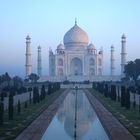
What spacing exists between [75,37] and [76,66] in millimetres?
5267

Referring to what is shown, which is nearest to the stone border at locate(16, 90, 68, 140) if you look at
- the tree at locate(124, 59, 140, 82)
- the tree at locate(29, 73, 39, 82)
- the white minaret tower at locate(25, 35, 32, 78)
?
the tree at locate(124, 59, 140, 82)

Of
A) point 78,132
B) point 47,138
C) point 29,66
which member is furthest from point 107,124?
point 29,66

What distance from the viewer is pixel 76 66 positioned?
7200 cm

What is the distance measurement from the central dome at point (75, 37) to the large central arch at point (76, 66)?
2782 millimetres

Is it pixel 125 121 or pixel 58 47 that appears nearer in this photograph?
pixel 125 121

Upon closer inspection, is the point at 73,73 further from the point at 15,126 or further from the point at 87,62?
the point at 15,126

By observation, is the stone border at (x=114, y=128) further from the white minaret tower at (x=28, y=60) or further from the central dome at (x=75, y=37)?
the central dome at (x=75, y=37)

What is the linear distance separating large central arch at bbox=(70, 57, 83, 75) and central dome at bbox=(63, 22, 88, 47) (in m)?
2.78

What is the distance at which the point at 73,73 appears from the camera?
7088 cm

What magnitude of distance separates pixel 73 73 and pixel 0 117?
5667 centimetres

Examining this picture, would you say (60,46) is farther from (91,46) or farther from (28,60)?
(28,60)

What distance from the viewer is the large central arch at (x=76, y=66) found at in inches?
2795

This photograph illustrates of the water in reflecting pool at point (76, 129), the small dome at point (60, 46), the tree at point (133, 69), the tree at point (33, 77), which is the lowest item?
the water in reflecting pool at point (76, 129)

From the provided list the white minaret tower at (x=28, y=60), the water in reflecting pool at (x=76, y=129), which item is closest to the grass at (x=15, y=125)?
the water in reflecting pool at (x=76, y=129)
